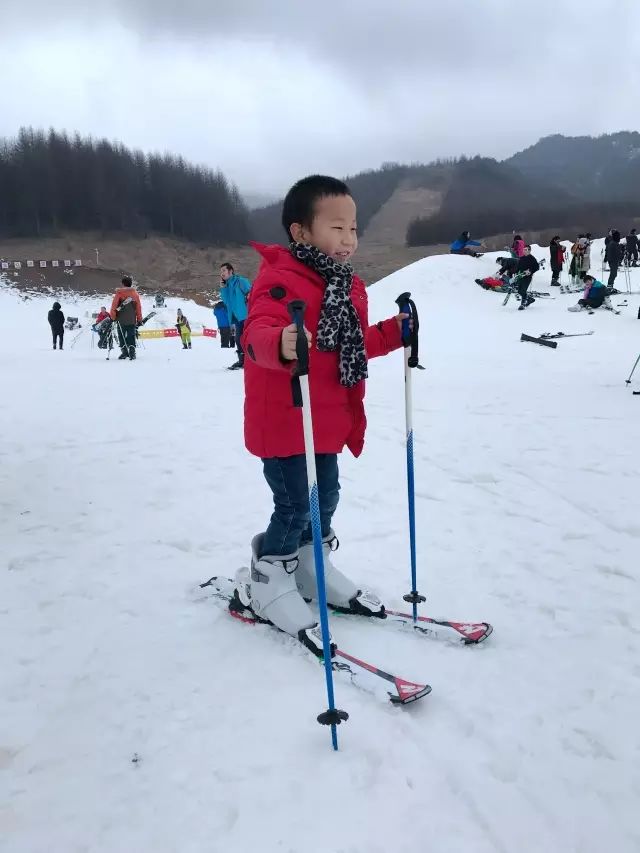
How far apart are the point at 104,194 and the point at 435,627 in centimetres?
8493

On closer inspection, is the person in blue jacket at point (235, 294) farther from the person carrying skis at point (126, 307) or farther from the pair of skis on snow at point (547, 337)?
the pair of skis on snow at point (547, 337)

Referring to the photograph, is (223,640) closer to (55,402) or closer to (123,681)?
(123,681)

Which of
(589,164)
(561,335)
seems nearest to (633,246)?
(561,335)

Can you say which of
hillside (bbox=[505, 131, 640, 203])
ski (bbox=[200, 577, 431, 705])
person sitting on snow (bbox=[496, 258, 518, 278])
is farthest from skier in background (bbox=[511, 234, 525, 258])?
hillside (bbox=[505, 131, 640, 203])

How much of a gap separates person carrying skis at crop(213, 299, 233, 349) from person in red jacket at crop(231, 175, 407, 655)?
9167mm

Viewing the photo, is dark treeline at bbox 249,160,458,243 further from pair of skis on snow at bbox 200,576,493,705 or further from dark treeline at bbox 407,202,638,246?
pair of skis on snow at bbox 200,576,493,705

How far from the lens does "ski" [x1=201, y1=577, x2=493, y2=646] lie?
2768mm

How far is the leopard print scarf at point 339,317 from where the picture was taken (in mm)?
2494

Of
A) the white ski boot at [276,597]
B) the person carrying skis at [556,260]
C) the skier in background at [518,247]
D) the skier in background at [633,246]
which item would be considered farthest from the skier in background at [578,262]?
the white ski boot at [276,597]

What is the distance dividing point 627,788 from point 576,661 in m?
0.70

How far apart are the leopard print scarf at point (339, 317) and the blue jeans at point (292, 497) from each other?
1.45 ft

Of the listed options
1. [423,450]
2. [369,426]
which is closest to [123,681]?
[423,450]

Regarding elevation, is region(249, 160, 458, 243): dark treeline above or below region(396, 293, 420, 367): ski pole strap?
above

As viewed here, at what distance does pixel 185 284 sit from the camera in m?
57.9
